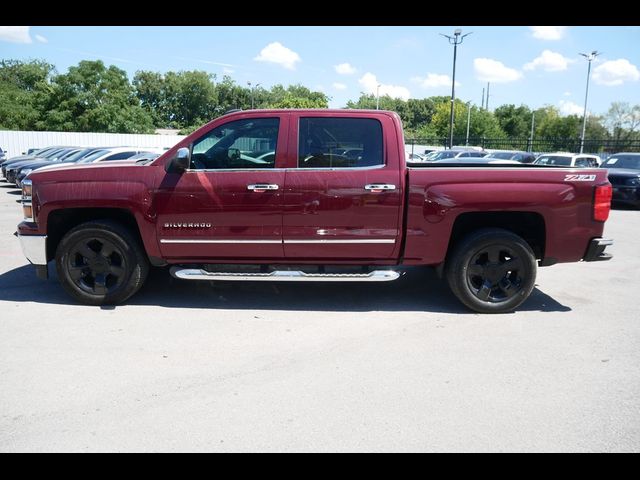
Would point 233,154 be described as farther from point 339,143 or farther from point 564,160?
point 564,160

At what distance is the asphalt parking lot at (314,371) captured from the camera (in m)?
3.17

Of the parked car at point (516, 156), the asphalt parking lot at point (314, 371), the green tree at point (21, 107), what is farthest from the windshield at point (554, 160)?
the green tree at point (21, 107)

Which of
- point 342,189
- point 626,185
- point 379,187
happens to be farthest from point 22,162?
point 626,185

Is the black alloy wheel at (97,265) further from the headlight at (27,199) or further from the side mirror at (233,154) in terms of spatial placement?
the side mirror at (233,154)

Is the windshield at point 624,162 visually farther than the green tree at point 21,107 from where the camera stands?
No

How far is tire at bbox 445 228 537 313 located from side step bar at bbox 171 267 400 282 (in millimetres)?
695

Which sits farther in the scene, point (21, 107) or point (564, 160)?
point (21, 107)

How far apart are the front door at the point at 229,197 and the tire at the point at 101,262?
1.20 feet

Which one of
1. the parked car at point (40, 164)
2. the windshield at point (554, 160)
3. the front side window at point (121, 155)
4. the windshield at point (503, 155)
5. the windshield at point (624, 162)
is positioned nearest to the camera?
the front side window at point (121, 155)

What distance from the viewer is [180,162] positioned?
5.20 m

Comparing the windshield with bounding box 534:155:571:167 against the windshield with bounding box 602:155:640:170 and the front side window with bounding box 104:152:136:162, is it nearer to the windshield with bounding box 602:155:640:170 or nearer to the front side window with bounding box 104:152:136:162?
the windshield with bounding box 602:155:640:170

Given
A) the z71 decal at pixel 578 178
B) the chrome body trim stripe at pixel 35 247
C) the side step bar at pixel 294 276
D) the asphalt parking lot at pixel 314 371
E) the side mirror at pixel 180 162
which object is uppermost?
the side mirror at pixel 180 162

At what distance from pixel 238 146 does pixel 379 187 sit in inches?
58.4

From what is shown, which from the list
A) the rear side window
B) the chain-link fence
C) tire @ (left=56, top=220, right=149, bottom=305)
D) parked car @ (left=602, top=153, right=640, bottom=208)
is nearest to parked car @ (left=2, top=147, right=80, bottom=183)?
tire @ (left=56, top=220, right=149, bottom=305)
